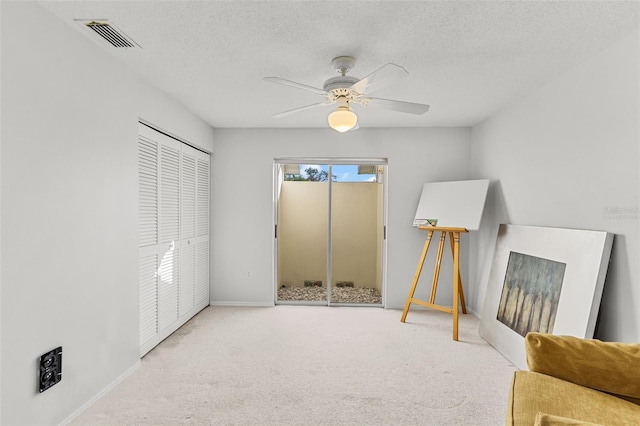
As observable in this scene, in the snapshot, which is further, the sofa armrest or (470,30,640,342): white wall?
(470,30,640,342): white wall

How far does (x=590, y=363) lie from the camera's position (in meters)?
1.71

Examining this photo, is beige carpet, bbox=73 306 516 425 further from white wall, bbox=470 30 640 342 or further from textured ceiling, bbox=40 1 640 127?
textured ceiling, bbox=40 1 640 127

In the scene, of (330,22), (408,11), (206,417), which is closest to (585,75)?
(408,11)

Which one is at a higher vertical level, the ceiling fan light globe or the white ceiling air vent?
the white ceiling air vent

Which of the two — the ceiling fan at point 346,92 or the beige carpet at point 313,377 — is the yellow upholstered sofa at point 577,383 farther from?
the ceiling fan at point 346,92

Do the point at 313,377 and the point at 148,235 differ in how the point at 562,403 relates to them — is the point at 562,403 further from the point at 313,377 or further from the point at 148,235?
the point at 148,235

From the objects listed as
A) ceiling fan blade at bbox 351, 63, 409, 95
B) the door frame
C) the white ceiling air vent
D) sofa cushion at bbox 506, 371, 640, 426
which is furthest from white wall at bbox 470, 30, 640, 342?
the white ceiling air vent

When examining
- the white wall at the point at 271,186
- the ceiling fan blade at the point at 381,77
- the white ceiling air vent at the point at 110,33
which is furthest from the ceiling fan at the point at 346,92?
the white wall at the point at 271,186

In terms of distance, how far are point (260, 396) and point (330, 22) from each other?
2463mm

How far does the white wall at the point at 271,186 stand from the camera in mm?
4883

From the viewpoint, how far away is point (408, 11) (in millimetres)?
2006

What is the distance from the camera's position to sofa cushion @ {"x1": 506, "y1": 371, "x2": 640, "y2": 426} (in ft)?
4.78

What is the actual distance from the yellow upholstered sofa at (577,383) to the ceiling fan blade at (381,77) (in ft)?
5.25

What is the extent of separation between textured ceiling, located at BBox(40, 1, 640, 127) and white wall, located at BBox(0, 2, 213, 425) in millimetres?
254
